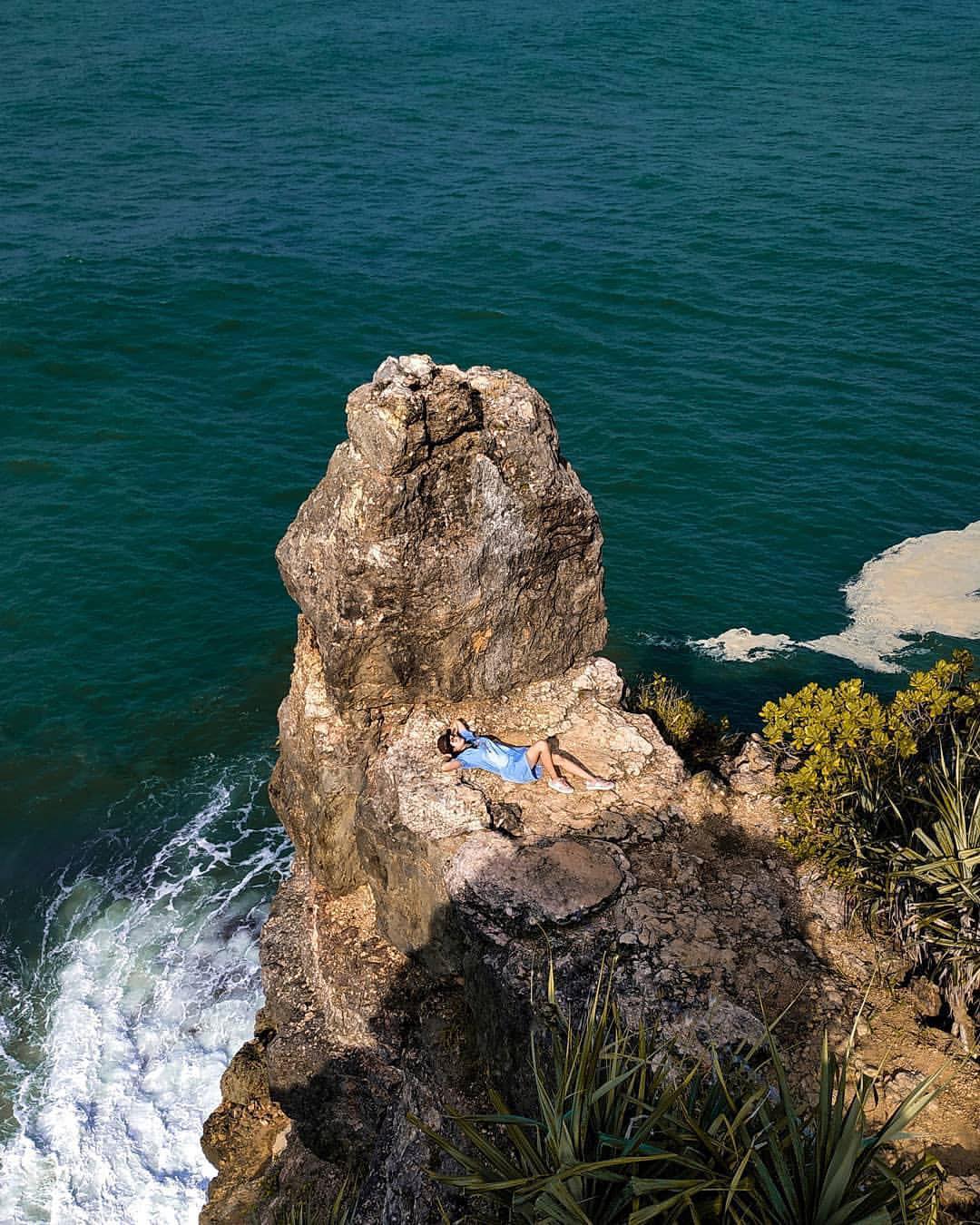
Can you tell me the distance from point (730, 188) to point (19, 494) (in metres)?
30.6

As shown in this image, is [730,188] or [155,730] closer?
[155,730]

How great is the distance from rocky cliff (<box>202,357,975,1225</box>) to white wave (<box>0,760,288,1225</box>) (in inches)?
67.6

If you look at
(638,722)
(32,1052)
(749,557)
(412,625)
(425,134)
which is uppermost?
(425,134)

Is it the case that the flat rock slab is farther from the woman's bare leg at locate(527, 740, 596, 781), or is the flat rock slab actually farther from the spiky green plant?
the spiky green plant

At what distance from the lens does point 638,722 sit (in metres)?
15.2

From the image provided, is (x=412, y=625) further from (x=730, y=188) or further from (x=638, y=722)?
(x=730, y=188)

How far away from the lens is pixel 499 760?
1390cm

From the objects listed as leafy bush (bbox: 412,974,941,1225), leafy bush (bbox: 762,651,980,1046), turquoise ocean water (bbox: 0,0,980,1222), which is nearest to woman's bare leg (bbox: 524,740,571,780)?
leafy bush (bbox: 762,651,980,1046)

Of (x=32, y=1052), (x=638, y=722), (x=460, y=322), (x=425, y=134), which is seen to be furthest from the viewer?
(x=425, y=134)

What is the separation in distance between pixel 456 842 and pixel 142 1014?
8340mm

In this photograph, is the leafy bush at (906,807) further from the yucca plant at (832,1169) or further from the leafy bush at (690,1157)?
the yucca plant at (832,1169)

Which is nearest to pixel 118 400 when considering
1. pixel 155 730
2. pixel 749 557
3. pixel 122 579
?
pixel 122 579

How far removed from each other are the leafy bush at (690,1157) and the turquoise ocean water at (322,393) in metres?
9.95

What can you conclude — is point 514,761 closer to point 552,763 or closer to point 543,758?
point 543,758
